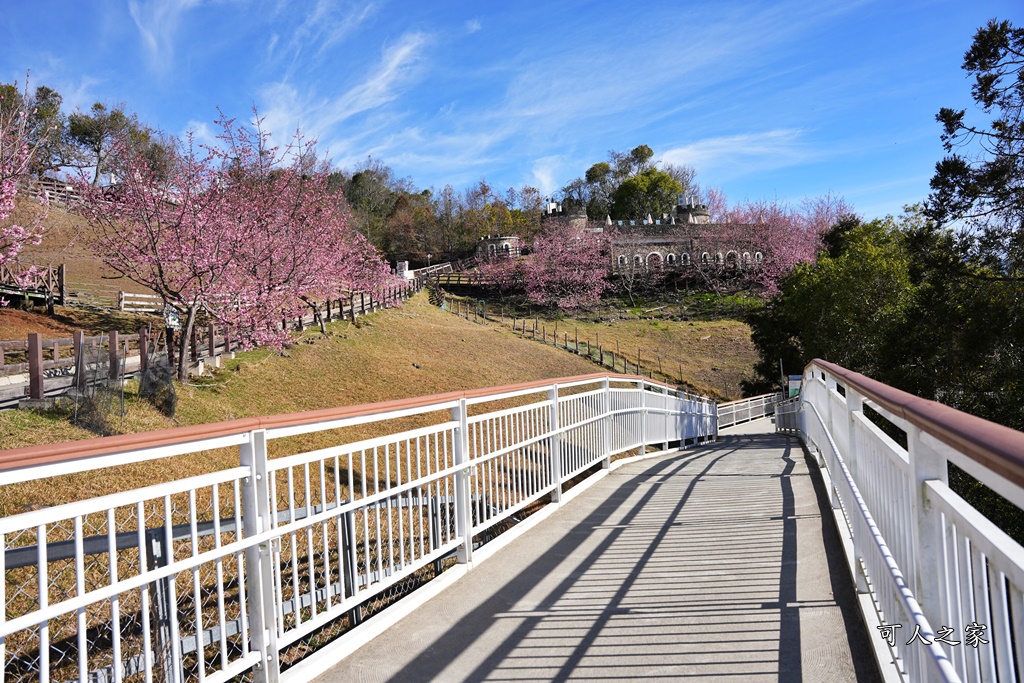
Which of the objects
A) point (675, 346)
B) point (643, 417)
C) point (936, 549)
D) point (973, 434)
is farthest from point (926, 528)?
point (675, 346)

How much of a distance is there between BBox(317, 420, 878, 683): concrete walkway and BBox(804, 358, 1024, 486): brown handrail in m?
1.63

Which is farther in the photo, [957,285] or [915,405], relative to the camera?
[957,285]

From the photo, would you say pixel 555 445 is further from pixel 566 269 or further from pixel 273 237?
pixel 566 269

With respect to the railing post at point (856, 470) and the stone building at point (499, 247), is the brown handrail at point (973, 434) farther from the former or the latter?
the stone building at point (499, 247)

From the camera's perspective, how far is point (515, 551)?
6.05 m

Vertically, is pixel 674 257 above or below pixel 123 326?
above

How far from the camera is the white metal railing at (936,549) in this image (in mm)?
1597

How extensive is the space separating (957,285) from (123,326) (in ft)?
81.5

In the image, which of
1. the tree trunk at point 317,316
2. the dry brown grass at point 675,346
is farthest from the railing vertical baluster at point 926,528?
the dry brown grass at point 675,346

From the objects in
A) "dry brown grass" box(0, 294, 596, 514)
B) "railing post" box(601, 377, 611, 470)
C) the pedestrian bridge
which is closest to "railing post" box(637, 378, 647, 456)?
"railing post" box(601, 377, 611, 470)

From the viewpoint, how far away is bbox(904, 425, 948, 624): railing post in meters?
2.43

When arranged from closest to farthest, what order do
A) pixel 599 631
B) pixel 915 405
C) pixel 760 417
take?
pixel 915 405, pixel 599 631, pixel 760 417

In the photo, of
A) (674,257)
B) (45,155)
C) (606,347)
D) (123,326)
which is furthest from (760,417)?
(45,155)

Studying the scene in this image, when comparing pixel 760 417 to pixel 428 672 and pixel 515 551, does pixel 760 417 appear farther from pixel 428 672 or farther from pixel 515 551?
pixel 428 672
